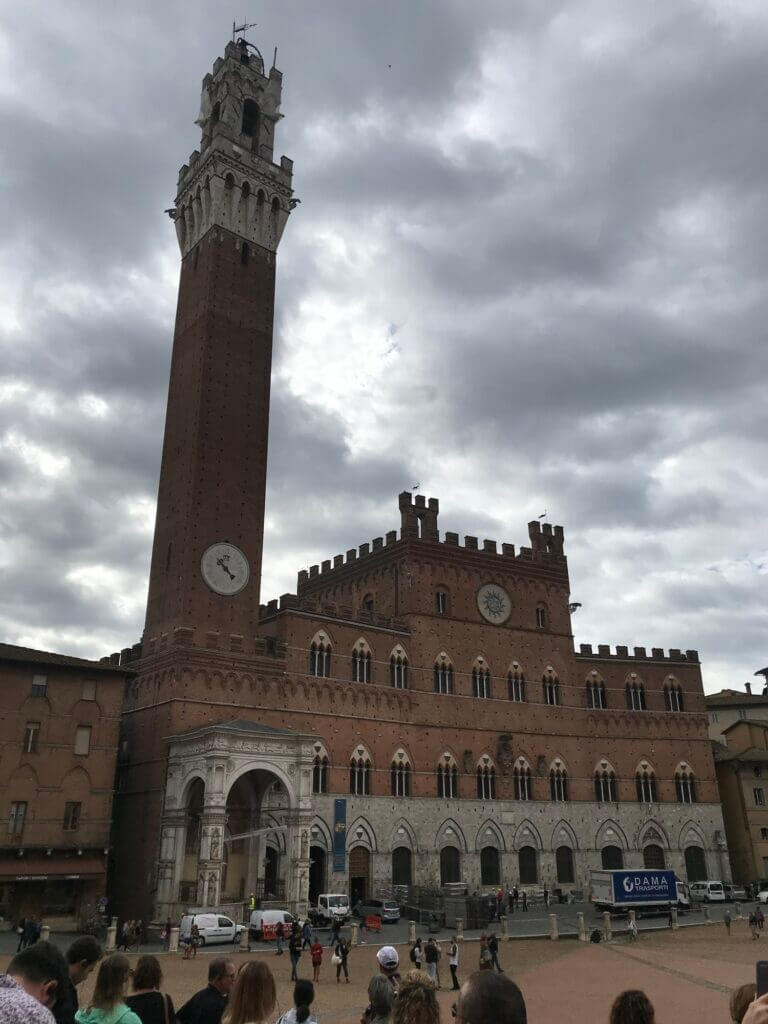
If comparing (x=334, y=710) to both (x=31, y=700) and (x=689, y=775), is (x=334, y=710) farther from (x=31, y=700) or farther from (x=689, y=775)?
(x=689, y=775)

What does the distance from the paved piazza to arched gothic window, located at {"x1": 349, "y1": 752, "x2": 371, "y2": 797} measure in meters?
11.2

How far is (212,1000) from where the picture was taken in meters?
6.68

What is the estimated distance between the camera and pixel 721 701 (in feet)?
233

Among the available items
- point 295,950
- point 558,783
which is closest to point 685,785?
point 558,783

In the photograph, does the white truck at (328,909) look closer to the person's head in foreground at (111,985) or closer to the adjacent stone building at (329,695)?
the adjacent stone building at (329,695)

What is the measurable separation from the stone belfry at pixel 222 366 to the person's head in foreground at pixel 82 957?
33.4 m

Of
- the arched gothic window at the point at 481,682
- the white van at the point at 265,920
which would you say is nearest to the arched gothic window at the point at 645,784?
the arched gothic window at the point at 481,682

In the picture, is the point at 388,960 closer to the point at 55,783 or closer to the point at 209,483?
the point at 55,783

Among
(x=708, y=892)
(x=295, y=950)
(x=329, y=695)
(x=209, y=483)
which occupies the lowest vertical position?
(x=295, y=950)

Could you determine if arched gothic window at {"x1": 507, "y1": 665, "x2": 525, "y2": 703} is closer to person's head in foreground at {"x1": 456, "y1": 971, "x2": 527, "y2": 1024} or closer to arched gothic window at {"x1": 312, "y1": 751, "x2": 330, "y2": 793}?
arched gothic window at {"x1": 312, "y1": 751, "x2": 330, "y2": 793}

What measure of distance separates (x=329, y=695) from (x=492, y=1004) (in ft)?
133

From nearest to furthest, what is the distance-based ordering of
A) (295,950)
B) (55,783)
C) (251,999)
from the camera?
(251,999)
(295,950)
(55,783)

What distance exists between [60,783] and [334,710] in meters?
13.4

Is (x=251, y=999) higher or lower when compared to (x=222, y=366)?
lower
